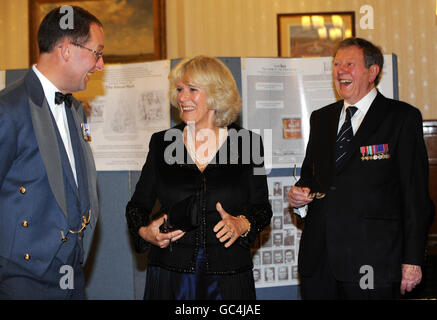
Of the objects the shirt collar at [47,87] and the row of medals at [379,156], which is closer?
the shirt collar at [47,87]

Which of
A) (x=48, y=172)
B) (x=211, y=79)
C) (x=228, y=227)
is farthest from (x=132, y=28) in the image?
(x=48, y=172)

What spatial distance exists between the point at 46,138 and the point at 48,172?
0.42 feet

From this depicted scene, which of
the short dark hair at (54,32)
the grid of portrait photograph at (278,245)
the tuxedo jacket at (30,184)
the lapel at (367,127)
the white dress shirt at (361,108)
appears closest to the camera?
the tuxedo jacket at (30,184)

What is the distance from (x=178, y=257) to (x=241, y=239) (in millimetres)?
307

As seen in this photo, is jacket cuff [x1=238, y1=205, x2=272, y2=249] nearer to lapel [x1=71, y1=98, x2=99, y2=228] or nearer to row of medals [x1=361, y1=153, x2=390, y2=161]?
row of medals [x1=361, y1=153, x2=390, y2=161]

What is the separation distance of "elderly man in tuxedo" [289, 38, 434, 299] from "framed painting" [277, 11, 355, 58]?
421 cm

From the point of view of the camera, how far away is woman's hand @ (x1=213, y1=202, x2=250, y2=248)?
6.73 feet

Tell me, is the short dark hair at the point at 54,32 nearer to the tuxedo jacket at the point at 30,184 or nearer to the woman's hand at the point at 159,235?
the tuxedo jacket at the point at 30,184

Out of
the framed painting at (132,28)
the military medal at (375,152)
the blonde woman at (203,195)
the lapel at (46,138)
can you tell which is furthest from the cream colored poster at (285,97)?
the framed painting at (132,28)

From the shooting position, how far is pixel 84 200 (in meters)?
1.93

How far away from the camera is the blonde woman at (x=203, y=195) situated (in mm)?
2121

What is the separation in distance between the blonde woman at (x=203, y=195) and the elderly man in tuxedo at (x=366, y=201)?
0.36 meters

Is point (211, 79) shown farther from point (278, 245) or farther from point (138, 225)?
point (278, 245)

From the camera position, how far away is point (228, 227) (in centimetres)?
206
